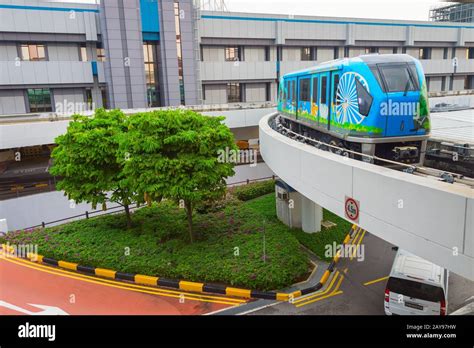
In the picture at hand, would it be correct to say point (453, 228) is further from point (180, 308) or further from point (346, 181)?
point (180, 308)

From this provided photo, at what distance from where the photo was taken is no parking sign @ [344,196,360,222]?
779 centimetres

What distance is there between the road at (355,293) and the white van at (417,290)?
43.6 inches

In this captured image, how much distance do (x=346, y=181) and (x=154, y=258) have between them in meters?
7.51

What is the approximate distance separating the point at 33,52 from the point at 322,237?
76.7 feet

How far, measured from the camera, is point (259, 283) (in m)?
11.4

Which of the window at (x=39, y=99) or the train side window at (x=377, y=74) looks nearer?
the train side window at (x=377, y=74)

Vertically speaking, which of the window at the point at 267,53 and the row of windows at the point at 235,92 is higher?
the window at the point at 267,53

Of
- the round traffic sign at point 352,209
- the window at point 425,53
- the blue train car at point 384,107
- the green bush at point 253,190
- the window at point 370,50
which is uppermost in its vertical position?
the window at point 370,50

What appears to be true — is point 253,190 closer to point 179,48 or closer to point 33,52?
point 179,48

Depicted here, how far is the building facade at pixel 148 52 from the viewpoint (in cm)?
2633

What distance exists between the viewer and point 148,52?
29062 millimetres

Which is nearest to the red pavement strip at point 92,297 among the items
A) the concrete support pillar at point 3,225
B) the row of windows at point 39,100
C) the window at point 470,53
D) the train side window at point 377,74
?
the concrete support pillar at point 3,225

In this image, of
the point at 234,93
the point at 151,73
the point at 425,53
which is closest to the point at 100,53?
the point at 151,73

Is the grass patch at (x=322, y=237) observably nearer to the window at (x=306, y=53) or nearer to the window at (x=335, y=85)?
the window at (x=335, y=85)
